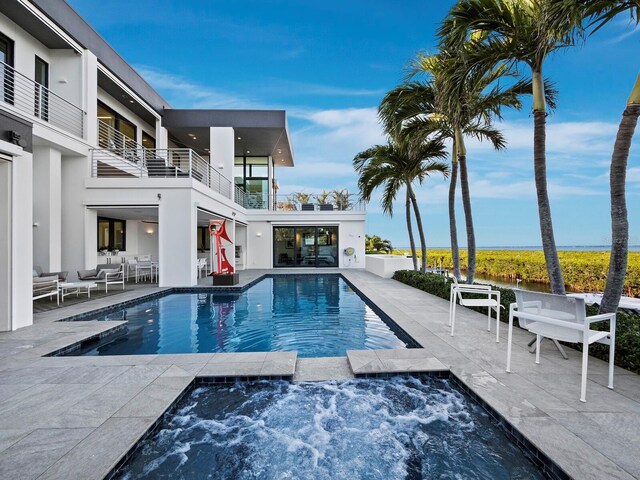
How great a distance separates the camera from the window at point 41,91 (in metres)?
9.70

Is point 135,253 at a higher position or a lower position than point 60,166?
lower

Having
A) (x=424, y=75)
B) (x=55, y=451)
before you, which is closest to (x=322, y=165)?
(x=424, y=75)

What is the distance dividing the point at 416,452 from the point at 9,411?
11.1 ft

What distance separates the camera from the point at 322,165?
154 ft

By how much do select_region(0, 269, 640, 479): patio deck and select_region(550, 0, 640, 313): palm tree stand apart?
3.28 feet

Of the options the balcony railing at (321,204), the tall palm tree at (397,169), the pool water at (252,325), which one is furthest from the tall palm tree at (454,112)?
the balcony railing at (321,204)

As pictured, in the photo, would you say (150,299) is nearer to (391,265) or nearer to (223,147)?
(391,265)

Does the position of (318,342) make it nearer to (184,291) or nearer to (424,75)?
(184,291)

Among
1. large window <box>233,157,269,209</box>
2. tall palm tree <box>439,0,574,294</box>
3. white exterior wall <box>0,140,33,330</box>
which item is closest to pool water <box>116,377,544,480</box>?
tall palm tree <box>439,0,574,294</box>

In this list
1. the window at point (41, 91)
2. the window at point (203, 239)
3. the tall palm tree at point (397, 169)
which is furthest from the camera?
the window at point (203, 239)

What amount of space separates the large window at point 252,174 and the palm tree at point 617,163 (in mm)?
16337

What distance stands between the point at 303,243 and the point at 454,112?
12513mm

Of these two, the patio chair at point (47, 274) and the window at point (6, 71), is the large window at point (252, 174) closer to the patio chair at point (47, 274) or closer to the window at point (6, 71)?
the window at point (6, 71)

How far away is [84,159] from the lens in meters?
10.5
